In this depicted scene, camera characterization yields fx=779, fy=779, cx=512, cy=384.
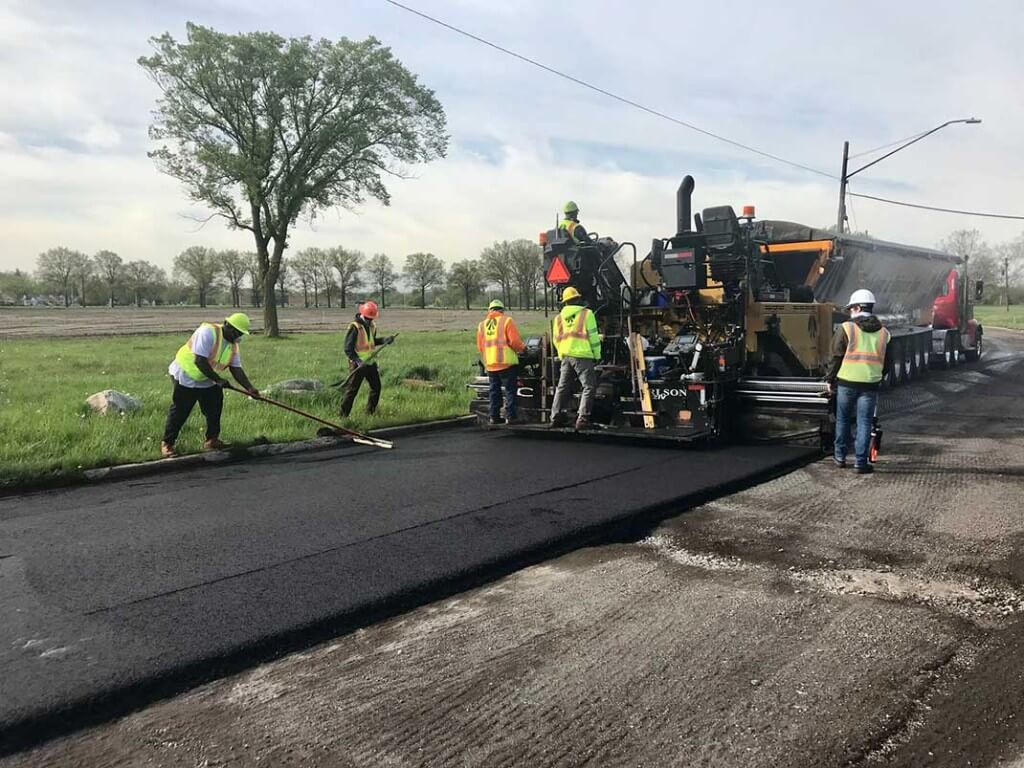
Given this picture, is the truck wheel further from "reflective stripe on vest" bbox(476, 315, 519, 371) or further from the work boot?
"reflective stripe on vest" bbox(476, 315, 519, 371)

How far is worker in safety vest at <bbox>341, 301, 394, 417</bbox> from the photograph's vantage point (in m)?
9.43

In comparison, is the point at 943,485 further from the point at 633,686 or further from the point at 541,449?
the point at 633,686

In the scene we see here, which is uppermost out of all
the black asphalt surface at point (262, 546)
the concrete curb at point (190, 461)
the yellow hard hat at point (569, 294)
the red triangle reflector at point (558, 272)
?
the red triangle reflector at point (558, 272)

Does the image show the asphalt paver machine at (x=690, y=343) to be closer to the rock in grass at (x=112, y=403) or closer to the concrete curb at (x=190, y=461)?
the concrete curb at (x=190, y=461)

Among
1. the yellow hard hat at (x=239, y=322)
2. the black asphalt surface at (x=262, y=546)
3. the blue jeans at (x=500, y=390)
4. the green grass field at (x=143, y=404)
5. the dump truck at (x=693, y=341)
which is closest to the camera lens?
the black asphalt surface at (x=262, y=546)

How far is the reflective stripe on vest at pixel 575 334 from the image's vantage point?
7.88 metres

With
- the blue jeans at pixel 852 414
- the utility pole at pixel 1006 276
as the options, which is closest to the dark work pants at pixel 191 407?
the blue jeans at pixel 852 414

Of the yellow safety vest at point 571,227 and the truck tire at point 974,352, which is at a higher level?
the yellow safety vest at point 571,227

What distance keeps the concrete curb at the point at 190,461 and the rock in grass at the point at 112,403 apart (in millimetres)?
2058

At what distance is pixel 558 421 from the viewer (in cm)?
825

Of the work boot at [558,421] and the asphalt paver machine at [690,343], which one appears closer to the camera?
the asphalt paver machine at [690,343]

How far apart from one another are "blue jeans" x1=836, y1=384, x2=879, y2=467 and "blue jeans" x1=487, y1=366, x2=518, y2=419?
339cm

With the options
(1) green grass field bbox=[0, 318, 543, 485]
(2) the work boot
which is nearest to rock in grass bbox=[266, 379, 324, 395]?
(1) green grass field bbox=[0, 318, 543, 485]

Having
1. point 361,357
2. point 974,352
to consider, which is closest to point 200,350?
Result: point 361,357
